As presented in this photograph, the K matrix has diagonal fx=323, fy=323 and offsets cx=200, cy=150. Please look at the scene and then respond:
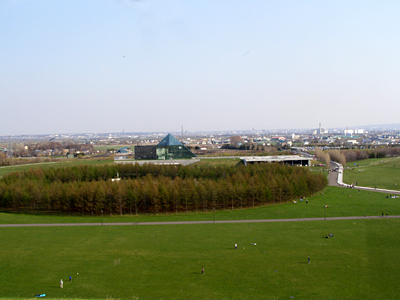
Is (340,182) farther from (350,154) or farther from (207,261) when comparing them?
(207,261)

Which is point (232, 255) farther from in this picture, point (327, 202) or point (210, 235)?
point (327, 202)

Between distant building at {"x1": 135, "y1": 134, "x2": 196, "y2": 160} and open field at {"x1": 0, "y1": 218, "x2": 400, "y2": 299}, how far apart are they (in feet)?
137

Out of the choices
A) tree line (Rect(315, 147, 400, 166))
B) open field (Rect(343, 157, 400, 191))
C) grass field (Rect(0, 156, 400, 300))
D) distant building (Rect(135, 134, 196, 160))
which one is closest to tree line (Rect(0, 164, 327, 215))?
grass field (Rect(0, 156, 400, 300))


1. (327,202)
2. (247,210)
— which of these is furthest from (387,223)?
(247,210)

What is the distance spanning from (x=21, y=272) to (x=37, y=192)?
20.9 meters

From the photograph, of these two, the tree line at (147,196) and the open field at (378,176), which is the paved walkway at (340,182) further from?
the tree line at (147,196)

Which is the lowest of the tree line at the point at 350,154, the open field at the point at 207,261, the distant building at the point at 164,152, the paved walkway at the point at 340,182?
the paved walkway at the point at 340,182

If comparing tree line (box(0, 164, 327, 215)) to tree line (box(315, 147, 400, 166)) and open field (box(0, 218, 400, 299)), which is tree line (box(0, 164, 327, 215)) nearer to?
open field (box(0, 218, 400, 299))

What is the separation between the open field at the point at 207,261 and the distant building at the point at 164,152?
4184cm

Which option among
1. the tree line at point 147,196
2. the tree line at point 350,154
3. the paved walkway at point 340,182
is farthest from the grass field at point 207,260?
the tree line at point 350,154

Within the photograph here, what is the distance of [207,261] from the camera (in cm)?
2391

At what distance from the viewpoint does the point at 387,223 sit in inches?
1266

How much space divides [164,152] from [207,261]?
5260cm

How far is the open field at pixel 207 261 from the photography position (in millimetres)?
19297
